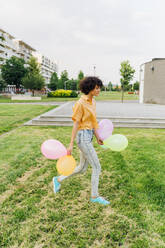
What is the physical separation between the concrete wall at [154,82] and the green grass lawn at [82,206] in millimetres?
19601

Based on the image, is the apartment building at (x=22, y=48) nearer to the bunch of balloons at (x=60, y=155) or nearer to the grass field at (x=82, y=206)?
the grass field at (x=82, y=206)

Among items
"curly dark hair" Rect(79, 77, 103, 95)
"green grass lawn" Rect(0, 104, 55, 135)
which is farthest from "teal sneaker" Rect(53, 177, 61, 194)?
"green grass lawn" Rect(0, 104, 55, 135)

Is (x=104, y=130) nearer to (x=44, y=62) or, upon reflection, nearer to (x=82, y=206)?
(x=82, y=206)

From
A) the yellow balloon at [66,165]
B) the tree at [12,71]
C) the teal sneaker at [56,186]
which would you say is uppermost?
the tree at [12,71]

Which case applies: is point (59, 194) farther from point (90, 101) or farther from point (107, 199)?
point (90, 101)

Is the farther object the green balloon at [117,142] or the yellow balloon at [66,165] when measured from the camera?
the green balloon at [117,142]

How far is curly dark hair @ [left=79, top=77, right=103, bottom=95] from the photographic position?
2.44 metres

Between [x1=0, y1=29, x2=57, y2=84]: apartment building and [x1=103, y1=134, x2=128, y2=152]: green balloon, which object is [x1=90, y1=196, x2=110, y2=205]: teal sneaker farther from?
[x1=0, y1=29, x2=57, y2=84]: apartment building

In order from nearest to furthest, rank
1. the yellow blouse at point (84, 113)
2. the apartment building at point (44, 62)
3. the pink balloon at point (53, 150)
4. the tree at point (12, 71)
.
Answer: the yellow blouse at point (84, 113) < the pink balloon at point (53, 150) < the tree at point (12, 71) < the apartment building at point (44, 62)

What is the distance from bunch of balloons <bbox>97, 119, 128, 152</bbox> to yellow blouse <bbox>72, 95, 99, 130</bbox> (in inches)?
15.2

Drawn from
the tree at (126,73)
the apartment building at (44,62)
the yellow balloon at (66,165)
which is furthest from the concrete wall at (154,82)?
the apartment building at (44,62)

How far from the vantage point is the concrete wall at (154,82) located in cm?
2162

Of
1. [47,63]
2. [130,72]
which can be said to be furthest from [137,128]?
[47,63]

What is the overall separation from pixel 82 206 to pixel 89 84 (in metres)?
1.79
